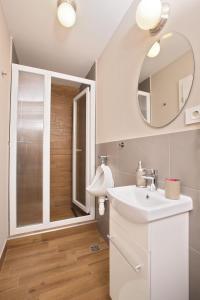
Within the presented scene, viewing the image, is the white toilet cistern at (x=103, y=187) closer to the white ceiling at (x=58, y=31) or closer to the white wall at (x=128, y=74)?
the white wall at (x=128, y=74)

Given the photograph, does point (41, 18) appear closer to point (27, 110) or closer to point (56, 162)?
point (27, 110)

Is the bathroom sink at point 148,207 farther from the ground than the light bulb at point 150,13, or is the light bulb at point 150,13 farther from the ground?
the light bulb at point 150,13

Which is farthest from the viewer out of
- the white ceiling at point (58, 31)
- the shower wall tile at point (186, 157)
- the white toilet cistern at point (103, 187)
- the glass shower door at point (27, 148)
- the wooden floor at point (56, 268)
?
the glass shower door at point (27, 148)

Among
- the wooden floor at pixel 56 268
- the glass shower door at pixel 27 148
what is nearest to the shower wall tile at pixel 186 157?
the wooden floor at pixel 56 268

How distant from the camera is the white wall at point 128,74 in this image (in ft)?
2.68

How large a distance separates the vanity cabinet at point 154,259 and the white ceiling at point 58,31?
178 centimetres

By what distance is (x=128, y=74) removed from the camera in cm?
136

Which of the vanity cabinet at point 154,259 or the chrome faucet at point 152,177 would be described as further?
the chrome faucet at point 152,177

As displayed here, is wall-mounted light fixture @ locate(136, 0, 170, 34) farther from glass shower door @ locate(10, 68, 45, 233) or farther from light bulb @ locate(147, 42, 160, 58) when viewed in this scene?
glass shower door @ locate(10, 68, 45, 233)

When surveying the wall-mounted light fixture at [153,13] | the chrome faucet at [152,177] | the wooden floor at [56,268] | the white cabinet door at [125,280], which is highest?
the wall-mounted light fixture at [153,13]

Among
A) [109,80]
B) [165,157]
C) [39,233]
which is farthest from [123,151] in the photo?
[39,233]

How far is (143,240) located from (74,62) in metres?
2.27

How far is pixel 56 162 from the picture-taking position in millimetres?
2619

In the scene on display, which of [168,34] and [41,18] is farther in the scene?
[41,18]
